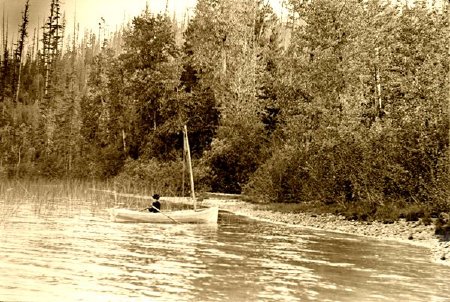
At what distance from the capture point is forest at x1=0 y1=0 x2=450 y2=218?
36.0 meters

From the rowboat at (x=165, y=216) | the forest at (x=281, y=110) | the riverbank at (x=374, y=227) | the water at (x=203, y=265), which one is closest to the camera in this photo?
the water at (x=203, y=265)

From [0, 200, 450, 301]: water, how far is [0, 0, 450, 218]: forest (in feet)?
25.7

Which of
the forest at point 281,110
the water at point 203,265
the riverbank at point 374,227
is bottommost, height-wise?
the water at point 203,265

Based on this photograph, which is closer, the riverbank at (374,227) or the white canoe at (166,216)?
the riverbank at (374,227)

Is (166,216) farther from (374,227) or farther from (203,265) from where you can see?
(203,265)

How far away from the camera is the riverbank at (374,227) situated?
2594 cm

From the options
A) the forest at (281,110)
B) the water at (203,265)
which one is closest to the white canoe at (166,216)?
the water at (203,265)

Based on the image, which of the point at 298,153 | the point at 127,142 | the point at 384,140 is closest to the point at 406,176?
the point at 384,140

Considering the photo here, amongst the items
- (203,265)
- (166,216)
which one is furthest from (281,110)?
(203,265)

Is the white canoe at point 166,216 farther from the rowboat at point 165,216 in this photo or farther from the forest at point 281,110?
the forest at point 281,110

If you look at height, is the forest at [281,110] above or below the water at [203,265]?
above

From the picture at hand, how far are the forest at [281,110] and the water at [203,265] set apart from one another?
783 centimetres

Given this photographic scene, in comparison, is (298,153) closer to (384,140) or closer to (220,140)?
(384,140)

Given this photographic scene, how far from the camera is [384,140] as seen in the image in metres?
36.2
